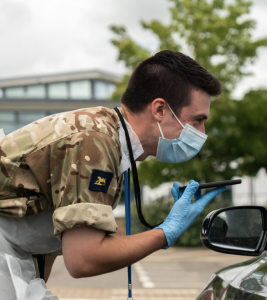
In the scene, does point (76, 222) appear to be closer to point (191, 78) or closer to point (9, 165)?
point (9, 165)

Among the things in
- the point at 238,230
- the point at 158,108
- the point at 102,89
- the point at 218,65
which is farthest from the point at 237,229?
the point at 102,89

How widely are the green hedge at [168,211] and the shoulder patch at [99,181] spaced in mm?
8963

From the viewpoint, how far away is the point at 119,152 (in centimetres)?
160

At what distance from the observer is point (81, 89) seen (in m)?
22.2

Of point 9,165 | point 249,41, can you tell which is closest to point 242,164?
point 249,41

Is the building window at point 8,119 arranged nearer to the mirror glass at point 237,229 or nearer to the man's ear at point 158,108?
the man's ear at point 158,108

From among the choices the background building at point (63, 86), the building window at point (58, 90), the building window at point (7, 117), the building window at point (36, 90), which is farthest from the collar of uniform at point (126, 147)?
the building window at point (36, 90)

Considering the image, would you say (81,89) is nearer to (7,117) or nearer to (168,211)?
(7,117)

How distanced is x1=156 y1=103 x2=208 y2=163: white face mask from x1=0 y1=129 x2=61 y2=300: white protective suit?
71 cm

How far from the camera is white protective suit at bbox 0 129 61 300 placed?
1546 mm

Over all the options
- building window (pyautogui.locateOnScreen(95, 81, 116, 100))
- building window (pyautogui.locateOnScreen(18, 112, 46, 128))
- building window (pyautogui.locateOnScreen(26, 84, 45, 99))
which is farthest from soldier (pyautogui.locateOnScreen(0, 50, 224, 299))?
building window (pyautogui.locateOnScreen(26, 84, 45, 99))

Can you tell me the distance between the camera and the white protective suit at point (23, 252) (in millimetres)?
1546

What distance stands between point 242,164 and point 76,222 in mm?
9793

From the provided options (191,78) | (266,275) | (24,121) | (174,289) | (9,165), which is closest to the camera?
(9,165)
